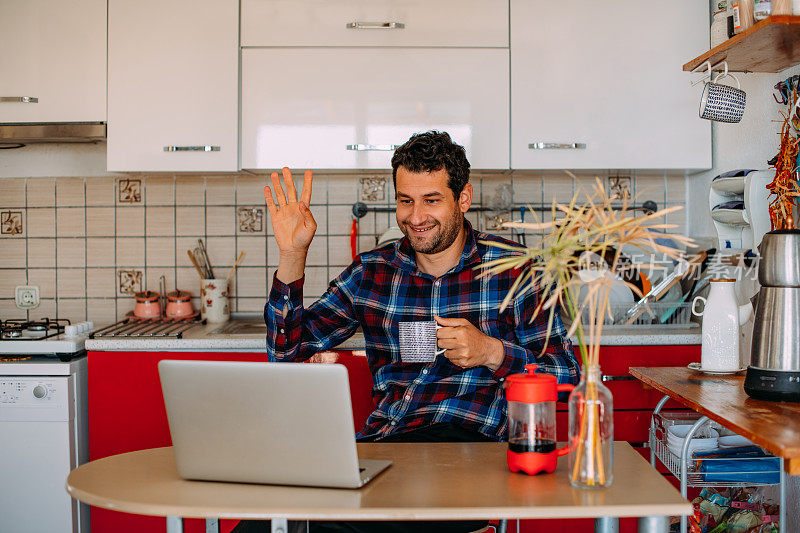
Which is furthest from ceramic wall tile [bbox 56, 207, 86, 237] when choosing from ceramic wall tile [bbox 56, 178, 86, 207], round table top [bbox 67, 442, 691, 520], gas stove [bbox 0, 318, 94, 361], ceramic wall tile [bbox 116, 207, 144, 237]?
round table top [bbox 67, 442, 691, 520]

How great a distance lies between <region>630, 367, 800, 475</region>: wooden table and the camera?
1.18 meters

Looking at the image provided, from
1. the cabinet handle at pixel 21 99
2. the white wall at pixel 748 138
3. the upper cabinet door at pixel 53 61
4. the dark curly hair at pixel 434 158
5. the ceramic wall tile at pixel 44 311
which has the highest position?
the upper cabinet door at pixel 53 61

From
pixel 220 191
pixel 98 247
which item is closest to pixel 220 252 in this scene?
pixel 220 191

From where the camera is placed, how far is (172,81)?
2707 mm

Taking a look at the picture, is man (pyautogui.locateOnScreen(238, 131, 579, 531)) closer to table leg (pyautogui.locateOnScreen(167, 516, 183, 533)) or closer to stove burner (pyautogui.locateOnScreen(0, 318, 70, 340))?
table leg (pyautogui.locateOnScreen(167, 516, 183, 533))

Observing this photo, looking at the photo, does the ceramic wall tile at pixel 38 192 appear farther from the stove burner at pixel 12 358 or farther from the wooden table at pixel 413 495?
the wooden table at pixel 413 495

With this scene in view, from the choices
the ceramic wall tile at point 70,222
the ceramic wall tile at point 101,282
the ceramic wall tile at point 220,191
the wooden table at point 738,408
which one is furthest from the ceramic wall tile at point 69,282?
the wooden table at point 738,408

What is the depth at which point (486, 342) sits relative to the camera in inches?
59.2

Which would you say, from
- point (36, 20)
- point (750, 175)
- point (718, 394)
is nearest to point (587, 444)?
point (718, 394)

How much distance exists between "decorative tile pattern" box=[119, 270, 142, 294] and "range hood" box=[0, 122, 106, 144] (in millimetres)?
608

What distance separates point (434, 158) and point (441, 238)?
0.68 ft

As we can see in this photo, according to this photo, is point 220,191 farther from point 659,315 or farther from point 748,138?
point 748,138

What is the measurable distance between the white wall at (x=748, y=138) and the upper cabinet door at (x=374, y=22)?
2.74 feet

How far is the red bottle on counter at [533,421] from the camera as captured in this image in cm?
117
